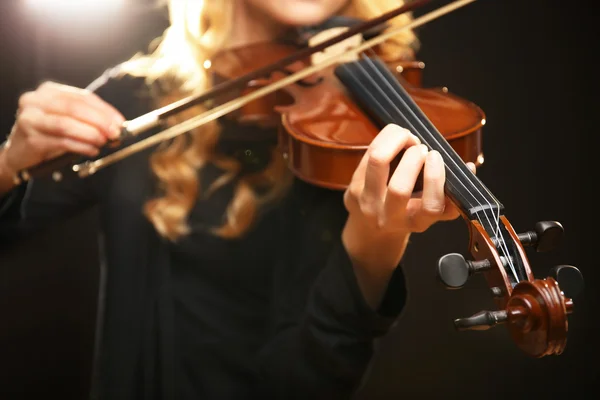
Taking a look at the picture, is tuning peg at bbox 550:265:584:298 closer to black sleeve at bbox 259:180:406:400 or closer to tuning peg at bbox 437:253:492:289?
tuning peg at bbox 437:253:492:289

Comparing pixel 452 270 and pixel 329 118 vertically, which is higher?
pixel 329 118

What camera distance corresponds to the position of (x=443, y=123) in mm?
672

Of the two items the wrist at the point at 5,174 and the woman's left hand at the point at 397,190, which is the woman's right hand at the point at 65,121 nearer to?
the wrist at the point at 5,174

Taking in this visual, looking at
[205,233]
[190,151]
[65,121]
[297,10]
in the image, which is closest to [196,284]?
[205,233]

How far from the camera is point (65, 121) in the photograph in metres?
0.72

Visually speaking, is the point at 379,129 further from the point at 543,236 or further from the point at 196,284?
the point at 196,284

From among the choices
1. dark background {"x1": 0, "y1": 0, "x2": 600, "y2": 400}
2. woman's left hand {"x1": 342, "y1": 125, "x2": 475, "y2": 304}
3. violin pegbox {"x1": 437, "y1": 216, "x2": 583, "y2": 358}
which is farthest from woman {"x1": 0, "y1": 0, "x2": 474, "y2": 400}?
violin pegbox {"x1": 437, "y1": 216, "x2": 583, "y2": 358}

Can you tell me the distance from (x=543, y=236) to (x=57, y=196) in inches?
25.6

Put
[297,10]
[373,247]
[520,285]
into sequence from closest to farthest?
[520,285]
[373,247]
[297,10]

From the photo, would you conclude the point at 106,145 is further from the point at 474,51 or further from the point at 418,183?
the point at 474,51

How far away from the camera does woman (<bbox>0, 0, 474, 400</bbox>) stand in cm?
86

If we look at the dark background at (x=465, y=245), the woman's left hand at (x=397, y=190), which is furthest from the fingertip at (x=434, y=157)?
the dark background at (x=465, y=245)

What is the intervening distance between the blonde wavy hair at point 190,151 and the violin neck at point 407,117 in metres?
0.13

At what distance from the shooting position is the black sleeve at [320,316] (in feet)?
2.46
